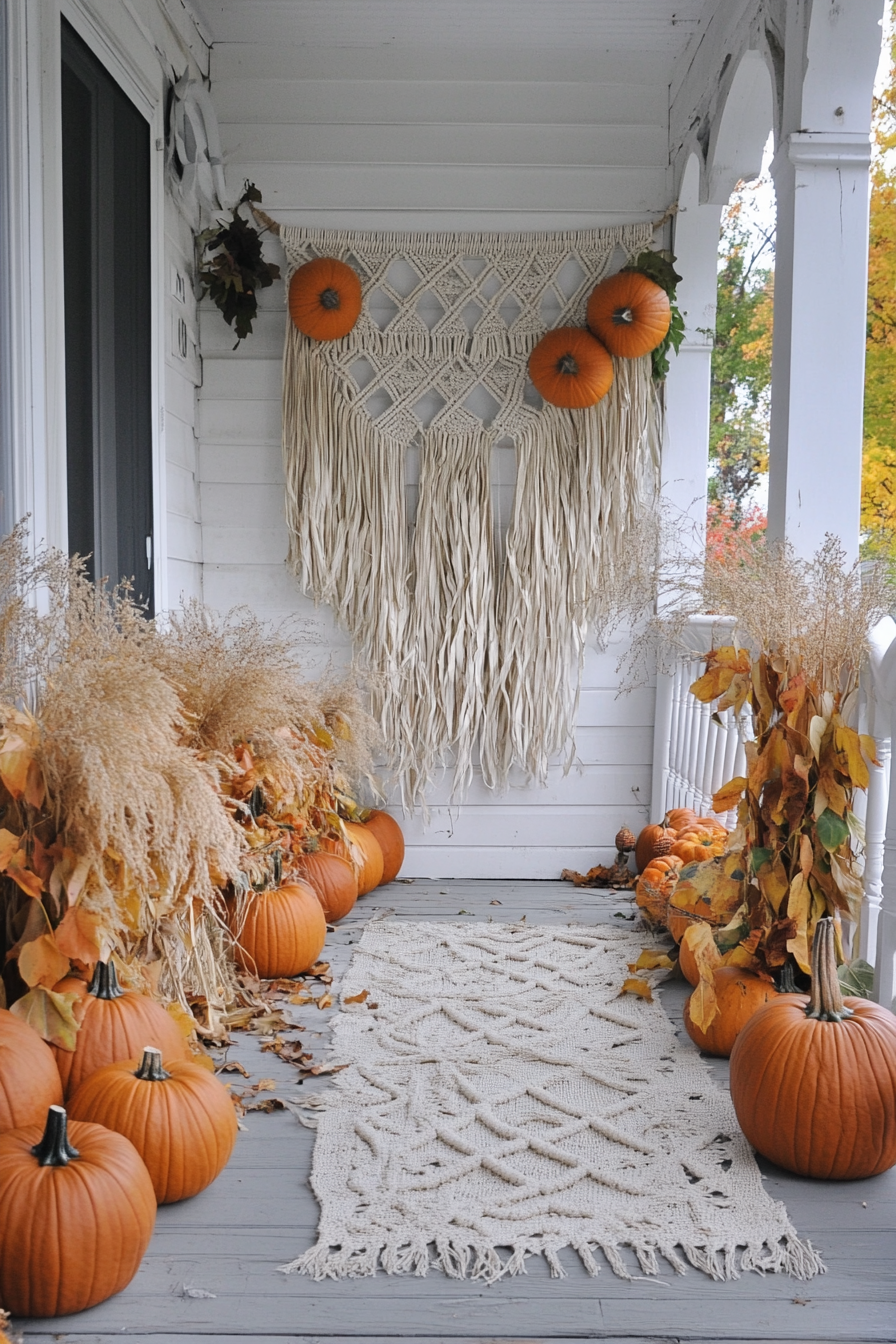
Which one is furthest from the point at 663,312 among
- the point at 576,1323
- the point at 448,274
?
the point at 576,1323

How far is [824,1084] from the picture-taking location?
1718 millimetres

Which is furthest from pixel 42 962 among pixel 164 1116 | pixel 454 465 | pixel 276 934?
pixel 454 465

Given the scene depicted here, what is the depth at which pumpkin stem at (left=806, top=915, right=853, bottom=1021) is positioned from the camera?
1780mm

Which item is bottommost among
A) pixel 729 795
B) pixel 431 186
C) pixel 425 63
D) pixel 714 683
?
pixel 729 795

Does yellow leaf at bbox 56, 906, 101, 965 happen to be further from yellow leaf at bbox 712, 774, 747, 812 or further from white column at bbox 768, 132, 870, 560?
white column at bbox 768, 132, 870, 560

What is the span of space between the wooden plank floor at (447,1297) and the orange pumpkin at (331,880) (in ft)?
4.67

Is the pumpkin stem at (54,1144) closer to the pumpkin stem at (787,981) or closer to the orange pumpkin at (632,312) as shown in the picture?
the pumpkin stem at (787,981)

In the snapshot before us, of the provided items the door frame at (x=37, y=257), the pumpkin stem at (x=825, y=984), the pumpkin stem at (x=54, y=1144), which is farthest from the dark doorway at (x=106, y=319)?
the pumpkin stem at (x=825, y=984)

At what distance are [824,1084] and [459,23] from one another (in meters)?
3.42

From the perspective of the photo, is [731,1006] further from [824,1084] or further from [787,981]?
[824,1084]

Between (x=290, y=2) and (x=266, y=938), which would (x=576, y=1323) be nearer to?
(x=266, y=938)

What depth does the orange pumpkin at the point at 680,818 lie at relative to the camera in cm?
338

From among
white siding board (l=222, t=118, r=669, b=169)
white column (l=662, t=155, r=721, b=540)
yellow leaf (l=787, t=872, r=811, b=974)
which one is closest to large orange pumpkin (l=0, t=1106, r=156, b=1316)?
yellow leaf (l=787, t=872, r=811, b=974)

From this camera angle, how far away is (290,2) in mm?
3453
